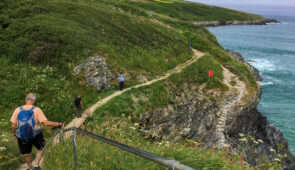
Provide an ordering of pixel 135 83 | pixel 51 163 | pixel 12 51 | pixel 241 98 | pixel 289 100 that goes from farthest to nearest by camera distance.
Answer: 1. pixel 289 100
2. pixel 241 98
3. pixel 135 83
4. pixel 12 51
5. pixel 51 163

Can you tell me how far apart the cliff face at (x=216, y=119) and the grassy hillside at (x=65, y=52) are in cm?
183

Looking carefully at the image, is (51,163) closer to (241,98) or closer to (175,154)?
(175,154)

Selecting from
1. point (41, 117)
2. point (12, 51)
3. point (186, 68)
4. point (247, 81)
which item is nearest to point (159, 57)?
point (186, 68)

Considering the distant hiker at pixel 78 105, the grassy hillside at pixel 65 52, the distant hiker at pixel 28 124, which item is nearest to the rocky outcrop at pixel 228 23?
the grassy hillside at pixel 65 52

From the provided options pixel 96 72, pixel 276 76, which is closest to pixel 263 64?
pixel 276 76

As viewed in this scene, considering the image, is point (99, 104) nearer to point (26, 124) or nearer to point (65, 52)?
point (65, 52)

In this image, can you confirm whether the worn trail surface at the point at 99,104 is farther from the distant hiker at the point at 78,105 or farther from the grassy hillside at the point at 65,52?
the grassy hillside at the point at 65,52

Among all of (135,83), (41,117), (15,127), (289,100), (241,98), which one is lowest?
(289,100)

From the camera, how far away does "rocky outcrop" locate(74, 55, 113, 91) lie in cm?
1888

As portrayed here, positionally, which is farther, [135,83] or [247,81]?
[247,81]

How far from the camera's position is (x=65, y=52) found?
66.6 ft

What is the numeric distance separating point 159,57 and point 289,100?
2818 centimetres

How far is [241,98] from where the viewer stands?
24016 millimetres

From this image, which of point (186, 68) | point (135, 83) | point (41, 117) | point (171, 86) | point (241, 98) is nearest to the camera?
point (41, 117)
